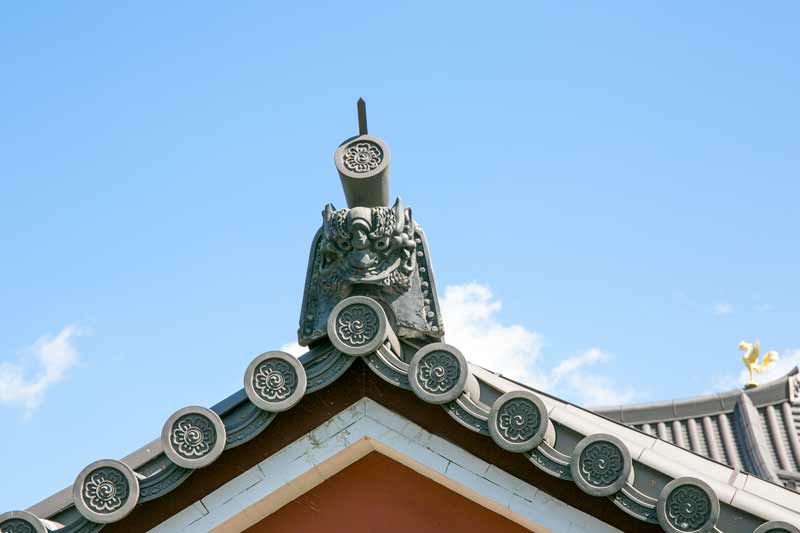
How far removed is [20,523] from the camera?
5590mm

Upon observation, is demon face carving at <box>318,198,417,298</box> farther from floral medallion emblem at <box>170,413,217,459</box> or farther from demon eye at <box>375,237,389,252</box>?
floral medallion emblem at <box>170,413,217,459</box>

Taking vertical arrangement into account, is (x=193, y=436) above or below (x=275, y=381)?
below

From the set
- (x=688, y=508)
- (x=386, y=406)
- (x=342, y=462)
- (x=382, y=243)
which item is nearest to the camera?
(x=688, y=508)

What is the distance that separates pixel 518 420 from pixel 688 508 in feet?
2.85

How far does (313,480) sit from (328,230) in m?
1.37

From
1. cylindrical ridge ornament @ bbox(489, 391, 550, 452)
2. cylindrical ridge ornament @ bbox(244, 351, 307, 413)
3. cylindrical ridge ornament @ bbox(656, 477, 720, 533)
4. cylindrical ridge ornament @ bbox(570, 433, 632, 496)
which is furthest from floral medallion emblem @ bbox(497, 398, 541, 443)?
cylindrical ridge ornament @ bbox(244, 351, 307, 413)

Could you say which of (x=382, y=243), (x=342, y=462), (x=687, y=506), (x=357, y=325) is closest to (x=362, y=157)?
(x=382, y=243)

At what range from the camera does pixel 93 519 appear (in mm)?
5520

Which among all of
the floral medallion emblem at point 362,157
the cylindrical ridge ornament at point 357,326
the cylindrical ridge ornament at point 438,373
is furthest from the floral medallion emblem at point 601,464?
the floral medallion emblem at point 362,157

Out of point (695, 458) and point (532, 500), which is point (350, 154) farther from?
point (695, 458)

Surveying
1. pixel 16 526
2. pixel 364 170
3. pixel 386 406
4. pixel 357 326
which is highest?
pixel 364 170

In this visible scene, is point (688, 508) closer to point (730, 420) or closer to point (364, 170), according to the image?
point (364, 170)

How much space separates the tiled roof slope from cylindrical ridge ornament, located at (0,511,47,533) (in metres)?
9.18

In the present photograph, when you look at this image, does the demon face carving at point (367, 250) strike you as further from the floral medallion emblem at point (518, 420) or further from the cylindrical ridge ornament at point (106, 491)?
the cylindrical ridge ornament at point (106, 491)
